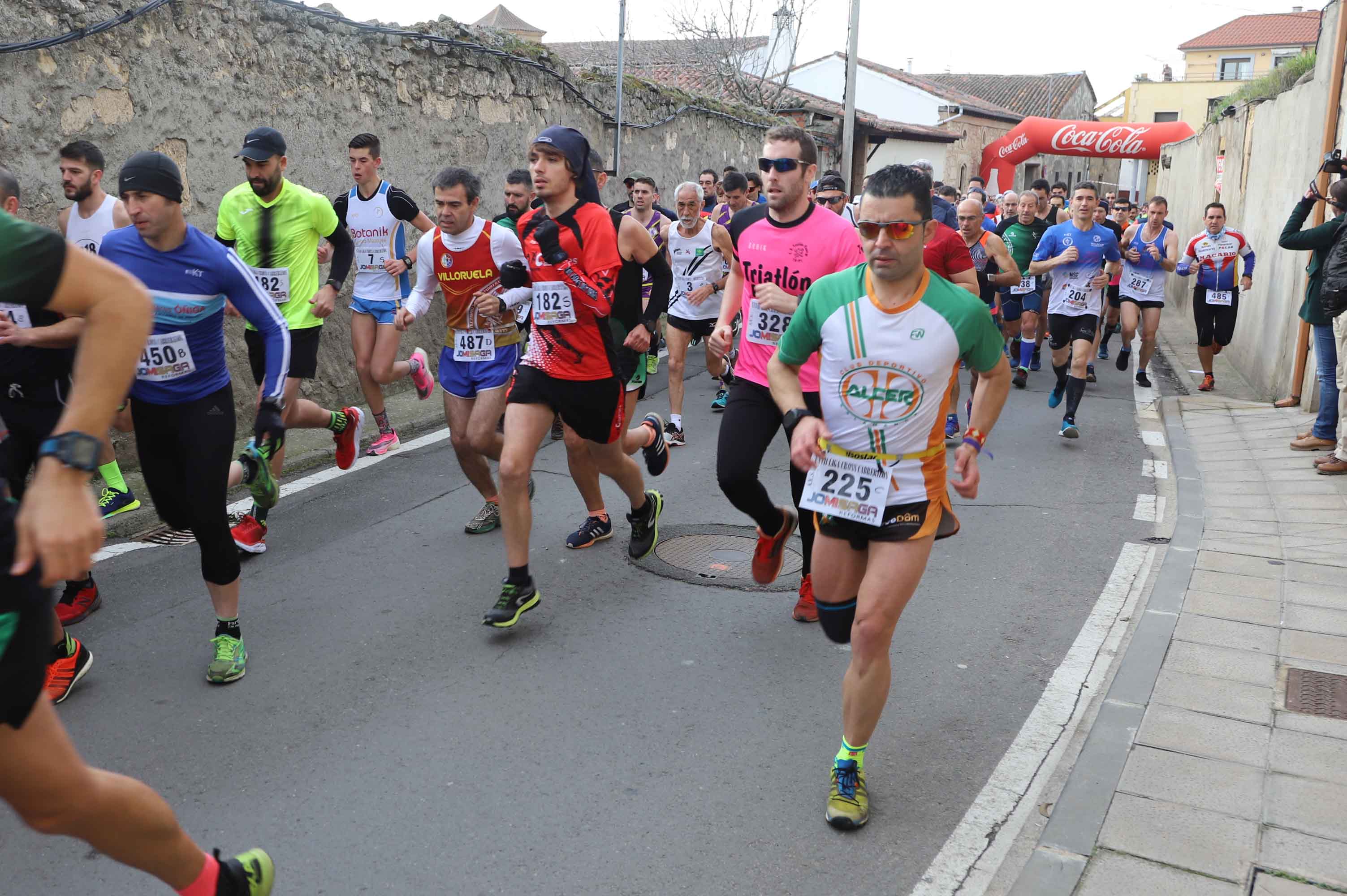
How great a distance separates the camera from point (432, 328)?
1156 centimetres

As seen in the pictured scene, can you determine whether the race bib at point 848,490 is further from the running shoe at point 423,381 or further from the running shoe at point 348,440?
the running shoe at point 423,381

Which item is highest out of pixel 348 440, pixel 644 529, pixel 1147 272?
pixel 1147 272

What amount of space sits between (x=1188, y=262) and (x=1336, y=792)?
979 centimetres

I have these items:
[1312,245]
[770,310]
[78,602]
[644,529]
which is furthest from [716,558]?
[1312,245]

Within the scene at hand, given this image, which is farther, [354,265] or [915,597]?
[354,265]

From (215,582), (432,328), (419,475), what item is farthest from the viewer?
(432,328)

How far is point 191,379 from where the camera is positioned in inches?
174

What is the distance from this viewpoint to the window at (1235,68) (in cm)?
7856

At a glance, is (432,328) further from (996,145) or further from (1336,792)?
(996,145)

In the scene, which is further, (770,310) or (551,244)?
(551,244)

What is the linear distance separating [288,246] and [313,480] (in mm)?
1575

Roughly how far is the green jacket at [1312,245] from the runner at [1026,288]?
304cm

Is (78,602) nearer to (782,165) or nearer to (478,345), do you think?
(478,345)

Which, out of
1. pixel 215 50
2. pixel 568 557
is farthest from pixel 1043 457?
pixel 215 50
